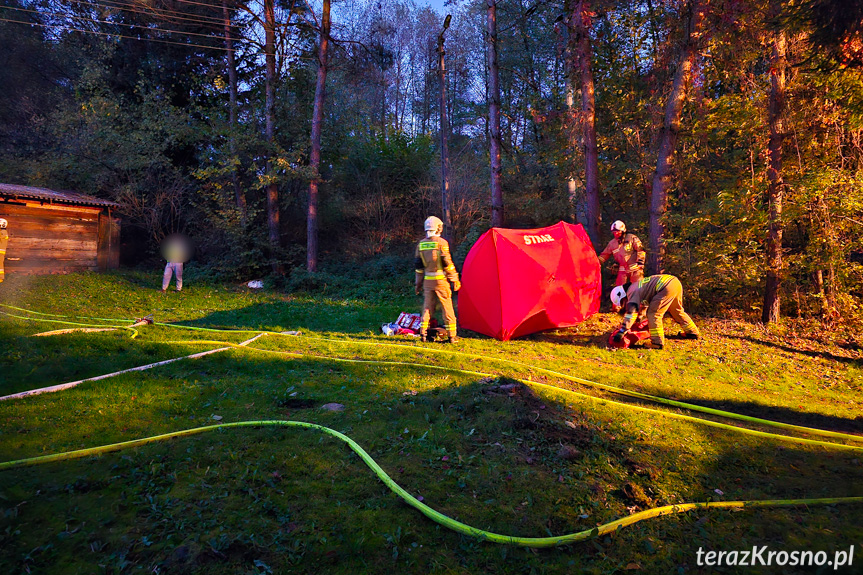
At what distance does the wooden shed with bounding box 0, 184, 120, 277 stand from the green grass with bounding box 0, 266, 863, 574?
11.0 meters

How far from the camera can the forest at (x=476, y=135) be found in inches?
384

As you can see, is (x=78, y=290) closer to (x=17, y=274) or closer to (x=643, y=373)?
(x=17, y=274)

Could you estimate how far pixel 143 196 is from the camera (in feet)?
62.6

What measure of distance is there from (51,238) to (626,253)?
1866cm

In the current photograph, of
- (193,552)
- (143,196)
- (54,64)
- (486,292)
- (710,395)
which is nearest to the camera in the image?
(193,552)

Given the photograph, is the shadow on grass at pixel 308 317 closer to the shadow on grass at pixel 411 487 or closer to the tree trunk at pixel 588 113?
the shadow on grass at pixel 411 487

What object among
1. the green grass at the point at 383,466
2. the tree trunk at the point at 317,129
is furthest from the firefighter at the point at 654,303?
the tree trunk at the point at 317,129

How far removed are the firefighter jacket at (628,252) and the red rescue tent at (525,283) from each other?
23.5 inches

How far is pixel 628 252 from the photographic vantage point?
9484 mm

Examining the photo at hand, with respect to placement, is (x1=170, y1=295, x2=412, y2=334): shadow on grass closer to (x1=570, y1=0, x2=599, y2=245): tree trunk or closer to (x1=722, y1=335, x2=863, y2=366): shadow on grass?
(x1=570, y1=0, x2=599, y2=245): tree trunk

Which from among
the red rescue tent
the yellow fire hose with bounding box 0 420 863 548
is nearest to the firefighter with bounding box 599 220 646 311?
the red rescue tent

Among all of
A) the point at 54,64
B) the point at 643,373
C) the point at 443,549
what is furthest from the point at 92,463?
the point at 54,64

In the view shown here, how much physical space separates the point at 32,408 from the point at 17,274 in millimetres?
14556

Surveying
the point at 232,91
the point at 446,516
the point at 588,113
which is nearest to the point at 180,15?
the point at 232,91
